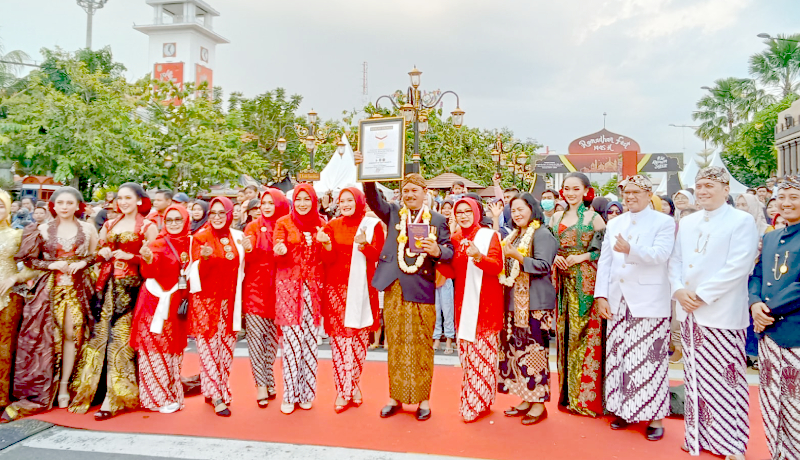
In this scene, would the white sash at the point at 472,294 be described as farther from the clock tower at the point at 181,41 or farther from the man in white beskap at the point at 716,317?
the clock tower at the point at 181,41

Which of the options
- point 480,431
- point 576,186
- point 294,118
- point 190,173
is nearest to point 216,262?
point 480,431

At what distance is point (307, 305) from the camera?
4.57m

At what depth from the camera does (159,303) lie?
4465mm

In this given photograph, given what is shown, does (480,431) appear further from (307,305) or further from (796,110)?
(796,110)

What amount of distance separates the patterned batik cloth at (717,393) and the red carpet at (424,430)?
149mm

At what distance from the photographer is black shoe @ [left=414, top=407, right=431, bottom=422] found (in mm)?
4340

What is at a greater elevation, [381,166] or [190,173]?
[190,173]

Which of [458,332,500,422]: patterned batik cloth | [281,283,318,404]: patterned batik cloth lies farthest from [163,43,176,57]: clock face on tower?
[458,332,500,422]: patterned batik cloth

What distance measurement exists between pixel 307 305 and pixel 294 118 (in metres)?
29.4

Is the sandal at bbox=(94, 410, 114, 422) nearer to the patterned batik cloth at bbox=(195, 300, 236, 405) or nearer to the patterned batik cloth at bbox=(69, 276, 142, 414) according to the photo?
the patterned batik cloth at bbox=(69, 276, 142, 414)

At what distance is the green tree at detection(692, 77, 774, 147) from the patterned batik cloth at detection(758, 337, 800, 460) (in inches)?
1182

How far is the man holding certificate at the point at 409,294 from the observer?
431 cm

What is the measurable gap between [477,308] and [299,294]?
1.41m

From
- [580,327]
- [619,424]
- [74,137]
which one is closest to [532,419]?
[619,424]
